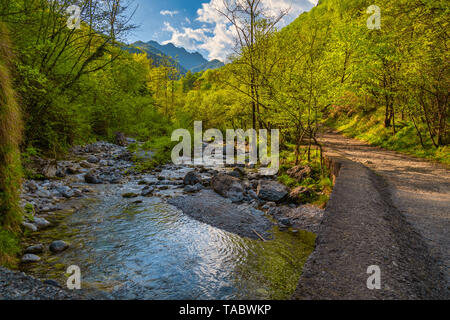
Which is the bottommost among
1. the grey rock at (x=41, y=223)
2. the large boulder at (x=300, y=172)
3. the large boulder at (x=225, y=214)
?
the large boulder at (x=225, y=214)

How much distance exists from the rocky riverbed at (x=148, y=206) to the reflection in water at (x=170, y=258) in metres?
0.06

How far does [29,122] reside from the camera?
27.2ft

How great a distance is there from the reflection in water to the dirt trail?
2.40 m

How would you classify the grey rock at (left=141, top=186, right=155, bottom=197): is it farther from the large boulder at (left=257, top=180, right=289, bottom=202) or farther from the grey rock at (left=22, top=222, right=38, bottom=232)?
the large boulder at (left=257, top=180, right=289, bottom=202)

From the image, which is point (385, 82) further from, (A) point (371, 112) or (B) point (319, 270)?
(B) point (319, 270)

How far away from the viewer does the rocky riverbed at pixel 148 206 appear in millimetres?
5508

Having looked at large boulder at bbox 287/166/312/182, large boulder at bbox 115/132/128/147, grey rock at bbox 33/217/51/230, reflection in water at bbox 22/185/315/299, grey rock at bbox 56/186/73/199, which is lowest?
reflection in water at bbox 22/185/315/299

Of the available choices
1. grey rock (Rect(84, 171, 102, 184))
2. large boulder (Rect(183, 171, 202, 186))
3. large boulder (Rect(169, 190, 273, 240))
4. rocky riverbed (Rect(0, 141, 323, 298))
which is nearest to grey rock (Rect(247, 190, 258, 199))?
rocky riverbed (Rect(0, 141, 323, 298))

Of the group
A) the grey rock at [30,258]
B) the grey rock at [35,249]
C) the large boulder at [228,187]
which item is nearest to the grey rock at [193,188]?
the large boulder at [228,187]

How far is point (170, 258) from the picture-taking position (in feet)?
17.6

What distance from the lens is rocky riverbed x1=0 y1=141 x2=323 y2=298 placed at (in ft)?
18.1

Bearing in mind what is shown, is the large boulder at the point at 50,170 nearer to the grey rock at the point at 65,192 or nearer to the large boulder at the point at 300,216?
the grey rock at the point at 65,192
